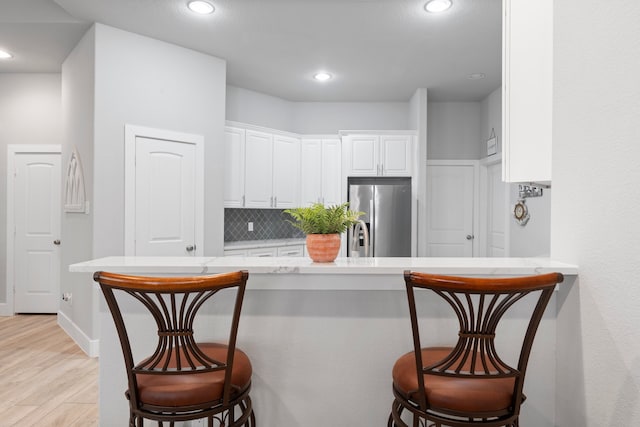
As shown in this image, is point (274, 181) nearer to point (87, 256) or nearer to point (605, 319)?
point (87, 256)

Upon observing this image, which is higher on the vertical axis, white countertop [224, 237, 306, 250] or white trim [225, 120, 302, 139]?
white trim [225, 120, 302, 139]

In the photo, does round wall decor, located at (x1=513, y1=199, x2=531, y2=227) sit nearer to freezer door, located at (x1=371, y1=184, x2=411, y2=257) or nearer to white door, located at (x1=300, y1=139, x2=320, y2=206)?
freezer door, located at (x1=371, y1=184, x2=411, y2=257)

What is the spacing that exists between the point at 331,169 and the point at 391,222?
1.09 metres

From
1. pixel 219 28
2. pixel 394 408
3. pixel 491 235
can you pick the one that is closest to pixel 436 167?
pixel 491 235

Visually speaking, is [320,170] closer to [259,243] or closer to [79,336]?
[259,243]

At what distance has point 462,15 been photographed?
3133 mm

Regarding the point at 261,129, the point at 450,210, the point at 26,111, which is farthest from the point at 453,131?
the point at 26,111

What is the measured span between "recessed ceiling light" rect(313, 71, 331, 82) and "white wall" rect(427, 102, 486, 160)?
5.53 feet

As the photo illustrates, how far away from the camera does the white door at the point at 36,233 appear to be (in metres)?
4.68

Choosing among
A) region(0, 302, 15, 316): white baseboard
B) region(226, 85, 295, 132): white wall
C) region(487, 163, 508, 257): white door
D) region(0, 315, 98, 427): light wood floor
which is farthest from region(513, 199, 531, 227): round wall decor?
region(0, 302, 15, 316): white baseboard

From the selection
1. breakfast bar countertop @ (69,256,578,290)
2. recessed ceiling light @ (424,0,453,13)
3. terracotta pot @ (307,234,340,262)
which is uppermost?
recessed ceiling light @ (424,0,453,13)

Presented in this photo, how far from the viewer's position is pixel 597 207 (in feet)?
4.51

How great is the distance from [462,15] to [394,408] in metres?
2.96

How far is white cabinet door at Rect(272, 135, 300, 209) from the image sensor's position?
506 cm
